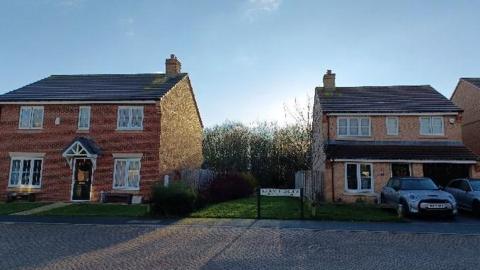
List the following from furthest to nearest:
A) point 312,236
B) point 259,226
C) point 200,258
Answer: point 259,226, point 312,236, point 200,258

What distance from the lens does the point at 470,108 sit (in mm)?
29734

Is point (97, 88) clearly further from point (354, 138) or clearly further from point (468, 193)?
point (468, 193)

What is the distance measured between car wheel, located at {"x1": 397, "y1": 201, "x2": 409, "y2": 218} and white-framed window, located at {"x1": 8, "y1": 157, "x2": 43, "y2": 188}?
19.4 meters

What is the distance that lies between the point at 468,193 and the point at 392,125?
23.6 ft

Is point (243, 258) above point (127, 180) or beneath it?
beneath

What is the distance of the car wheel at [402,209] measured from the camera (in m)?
16.2

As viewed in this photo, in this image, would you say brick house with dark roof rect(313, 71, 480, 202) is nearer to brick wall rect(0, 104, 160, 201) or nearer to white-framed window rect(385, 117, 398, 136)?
white-framed window rect(385, 117, 398, 136)

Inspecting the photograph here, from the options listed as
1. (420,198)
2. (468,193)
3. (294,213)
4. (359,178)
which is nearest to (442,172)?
(359,178)

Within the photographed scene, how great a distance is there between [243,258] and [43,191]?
703 inches

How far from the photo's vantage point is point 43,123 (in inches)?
944

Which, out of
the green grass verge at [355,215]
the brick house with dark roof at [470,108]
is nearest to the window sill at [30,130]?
the green grass verge at [355,215]

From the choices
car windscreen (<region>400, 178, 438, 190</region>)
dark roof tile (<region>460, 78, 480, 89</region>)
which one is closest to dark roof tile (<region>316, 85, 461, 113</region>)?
dark roof tile (<region>460, 78, 480, 89</region>)

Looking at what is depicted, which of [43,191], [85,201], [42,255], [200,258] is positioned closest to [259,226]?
[200,258]

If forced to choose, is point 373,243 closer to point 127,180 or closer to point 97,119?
point 127,180
